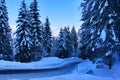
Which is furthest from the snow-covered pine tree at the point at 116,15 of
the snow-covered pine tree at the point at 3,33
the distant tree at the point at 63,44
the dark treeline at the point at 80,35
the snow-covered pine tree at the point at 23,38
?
the distant tree at the point at 63,44

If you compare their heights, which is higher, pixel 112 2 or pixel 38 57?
pixel 112 2

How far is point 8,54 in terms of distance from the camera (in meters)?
36.0

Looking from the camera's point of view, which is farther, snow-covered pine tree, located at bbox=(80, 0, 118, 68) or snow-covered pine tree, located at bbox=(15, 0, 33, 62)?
snow-covered pine tree, located at bbox=(15, 0, 33, 62)

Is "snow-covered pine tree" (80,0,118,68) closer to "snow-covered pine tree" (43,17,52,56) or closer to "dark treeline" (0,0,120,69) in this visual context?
"dark treeline" (0,0,120,69)

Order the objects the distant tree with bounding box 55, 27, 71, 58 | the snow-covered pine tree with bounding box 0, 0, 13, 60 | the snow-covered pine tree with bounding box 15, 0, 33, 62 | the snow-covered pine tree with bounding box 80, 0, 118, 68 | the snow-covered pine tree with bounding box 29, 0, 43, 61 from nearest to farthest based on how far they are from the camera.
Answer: the snow-covered pine tree with bounding box 80, 0, 118, 68
the snow-covered pine tree with bounding box 0, 0, 13, 60
the snow-covered pine tree with bounding box 15, 0, 33, 62
the snow-covered pine tree with bounding box 29, 0, 43, 61
the distant tree with bounding box 55, 27, 71, 58

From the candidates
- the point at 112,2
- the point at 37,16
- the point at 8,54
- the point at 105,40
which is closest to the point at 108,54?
the point at 105,40

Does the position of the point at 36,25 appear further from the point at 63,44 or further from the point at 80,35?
the point at 63,44

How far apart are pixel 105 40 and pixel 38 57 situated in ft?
86.4

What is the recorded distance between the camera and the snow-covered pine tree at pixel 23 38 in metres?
34.5

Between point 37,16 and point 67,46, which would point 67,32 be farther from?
point 37,16

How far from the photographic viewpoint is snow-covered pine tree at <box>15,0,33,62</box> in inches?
1358

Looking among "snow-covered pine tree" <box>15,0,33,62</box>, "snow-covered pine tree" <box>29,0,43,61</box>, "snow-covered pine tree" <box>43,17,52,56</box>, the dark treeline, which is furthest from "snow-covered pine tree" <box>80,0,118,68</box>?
"snow-covered pine tree" <box>43,17,52,56</box>

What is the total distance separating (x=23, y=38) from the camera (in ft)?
113

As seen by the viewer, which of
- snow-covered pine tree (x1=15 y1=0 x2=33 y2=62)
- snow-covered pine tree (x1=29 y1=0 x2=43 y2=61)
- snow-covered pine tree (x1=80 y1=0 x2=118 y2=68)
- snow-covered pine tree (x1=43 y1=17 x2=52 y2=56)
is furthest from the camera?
snow-covered pine tree (x1=43 y1=17 x2=52 y2=56)
